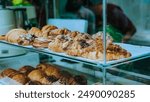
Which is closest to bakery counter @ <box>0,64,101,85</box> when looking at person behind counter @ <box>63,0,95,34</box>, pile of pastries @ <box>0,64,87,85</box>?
pile of pastries @ <box>0,64,87,85</box>

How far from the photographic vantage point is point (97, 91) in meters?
0.70

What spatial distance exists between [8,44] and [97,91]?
357 mm

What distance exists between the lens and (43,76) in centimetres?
88

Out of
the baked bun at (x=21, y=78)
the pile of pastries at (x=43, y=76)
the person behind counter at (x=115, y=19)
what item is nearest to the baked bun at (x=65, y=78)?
the pile of pastries at (x=43, y=76)

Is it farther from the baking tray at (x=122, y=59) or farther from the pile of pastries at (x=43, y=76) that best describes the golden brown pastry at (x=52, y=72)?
the baking tray at (x=122, y=59)

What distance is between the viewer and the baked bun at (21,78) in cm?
86

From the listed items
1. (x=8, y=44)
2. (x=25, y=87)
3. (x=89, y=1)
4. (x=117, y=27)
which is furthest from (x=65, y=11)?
(x=25, y=87)

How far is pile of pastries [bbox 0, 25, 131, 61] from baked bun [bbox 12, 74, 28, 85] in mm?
132

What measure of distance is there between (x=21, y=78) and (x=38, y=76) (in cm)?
6

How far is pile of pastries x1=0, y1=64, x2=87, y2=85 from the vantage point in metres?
0.84

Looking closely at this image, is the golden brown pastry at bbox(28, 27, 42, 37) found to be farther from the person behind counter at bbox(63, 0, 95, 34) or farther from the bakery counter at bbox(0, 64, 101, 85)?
the person behind counter at bbox(63, 0, 95, 34)

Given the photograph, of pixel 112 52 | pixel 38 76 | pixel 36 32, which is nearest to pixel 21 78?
pixel 38 76

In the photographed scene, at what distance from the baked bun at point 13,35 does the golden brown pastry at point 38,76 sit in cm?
15

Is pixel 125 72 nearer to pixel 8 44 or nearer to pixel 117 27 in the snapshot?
pixel 117 27
